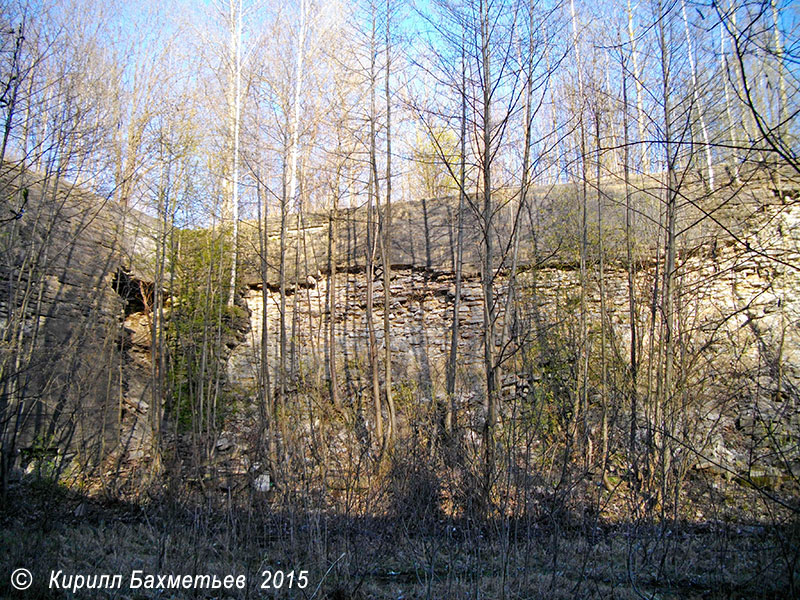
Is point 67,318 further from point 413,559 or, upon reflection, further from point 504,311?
point 413,559

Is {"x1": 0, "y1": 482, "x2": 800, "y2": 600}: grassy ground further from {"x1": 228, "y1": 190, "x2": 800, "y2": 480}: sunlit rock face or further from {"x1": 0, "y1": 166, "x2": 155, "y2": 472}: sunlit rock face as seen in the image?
{"x1": 228, "y1": 190, "x2": 800, "y2": 480}: sunlit rock face

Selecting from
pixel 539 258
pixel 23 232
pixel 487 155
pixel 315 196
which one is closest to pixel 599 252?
pixel 539 258

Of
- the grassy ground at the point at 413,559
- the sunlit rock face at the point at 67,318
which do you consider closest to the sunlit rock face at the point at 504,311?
the sunlit rock face at the point at 67,318

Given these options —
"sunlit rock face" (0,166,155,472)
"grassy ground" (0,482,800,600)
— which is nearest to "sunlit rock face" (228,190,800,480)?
"sunlit rock face" (0,166,155,472)

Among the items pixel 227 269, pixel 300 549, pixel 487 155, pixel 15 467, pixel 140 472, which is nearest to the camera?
pixel 300 549

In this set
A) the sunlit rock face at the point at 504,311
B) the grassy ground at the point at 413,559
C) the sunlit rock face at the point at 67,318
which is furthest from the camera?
the sunlit rock face at the point at 504,311

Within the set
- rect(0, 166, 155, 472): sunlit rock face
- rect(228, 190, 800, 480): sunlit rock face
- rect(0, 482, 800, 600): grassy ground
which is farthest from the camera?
rect(228, 190, 800, 480): sunlit rock face

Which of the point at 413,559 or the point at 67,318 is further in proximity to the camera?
the point at 67,318

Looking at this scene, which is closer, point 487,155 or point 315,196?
point 487,155

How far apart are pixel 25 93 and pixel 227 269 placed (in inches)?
189

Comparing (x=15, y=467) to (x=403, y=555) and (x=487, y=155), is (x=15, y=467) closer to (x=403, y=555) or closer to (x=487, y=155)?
(x=403, y=555)

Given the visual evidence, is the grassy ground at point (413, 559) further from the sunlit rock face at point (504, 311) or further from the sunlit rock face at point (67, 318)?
the sunlit rock face at point (504, 311)

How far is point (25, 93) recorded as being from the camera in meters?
5.68

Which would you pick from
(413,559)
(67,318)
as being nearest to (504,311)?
(413,559)
